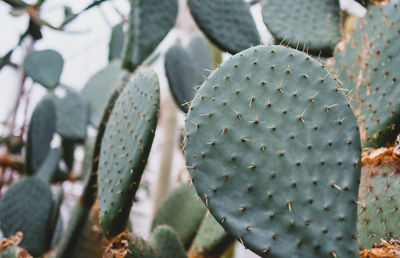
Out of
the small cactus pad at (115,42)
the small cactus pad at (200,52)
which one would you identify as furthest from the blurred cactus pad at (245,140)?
the small cactus pad at (200,52)

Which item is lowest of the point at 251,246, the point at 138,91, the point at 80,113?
the point at 80,113

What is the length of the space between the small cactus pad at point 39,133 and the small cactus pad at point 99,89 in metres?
0.30

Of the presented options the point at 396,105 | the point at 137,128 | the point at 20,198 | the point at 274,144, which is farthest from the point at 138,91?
the point at 20,198

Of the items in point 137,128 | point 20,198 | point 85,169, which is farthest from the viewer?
point 85,169

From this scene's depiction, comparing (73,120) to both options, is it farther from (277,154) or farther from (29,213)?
(277,154)

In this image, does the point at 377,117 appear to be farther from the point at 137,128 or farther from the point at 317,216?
the point at 137,128

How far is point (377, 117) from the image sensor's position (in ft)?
3.88

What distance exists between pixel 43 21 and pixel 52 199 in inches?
26.9

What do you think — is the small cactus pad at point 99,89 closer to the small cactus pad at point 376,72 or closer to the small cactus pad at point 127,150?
the small cactus pad at point 127,150

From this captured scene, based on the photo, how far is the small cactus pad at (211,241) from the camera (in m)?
1.46

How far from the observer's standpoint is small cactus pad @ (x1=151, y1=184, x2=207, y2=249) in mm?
1720

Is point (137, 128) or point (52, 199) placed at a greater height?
point (137, 128)

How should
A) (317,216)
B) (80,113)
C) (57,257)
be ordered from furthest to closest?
(80,113), (57,257), (317,216)

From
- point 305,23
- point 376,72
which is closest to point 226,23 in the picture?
point 305,23
